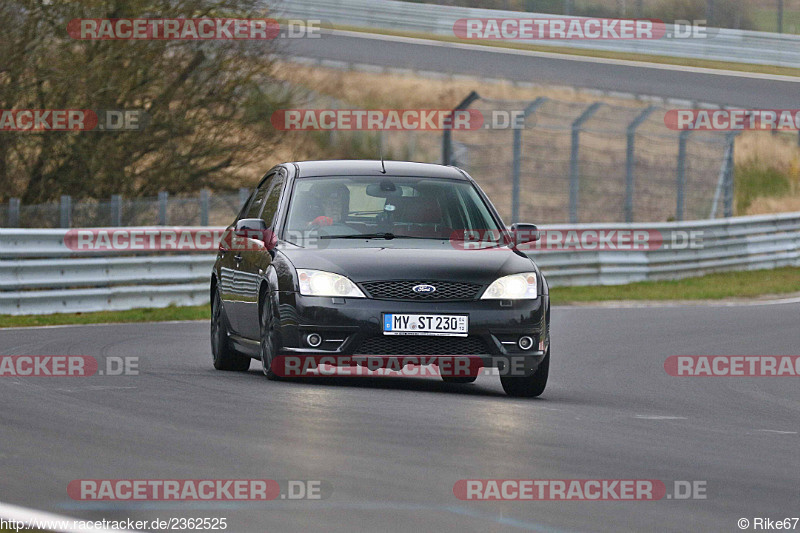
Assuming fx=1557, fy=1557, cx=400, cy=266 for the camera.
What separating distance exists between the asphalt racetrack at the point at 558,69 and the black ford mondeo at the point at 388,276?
28.6m

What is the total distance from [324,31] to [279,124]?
2051 cm

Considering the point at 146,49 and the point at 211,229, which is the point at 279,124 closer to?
the point at 146,49

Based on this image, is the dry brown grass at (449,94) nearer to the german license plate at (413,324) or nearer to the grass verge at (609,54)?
the grass verge at (609,54)

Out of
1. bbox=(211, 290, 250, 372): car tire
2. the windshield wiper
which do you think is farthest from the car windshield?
bbox=(211, 290, 250, 372): car tire

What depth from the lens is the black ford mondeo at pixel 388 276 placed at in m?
9.76

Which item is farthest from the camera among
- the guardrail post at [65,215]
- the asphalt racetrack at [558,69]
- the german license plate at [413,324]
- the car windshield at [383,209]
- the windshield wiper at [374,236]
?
the asphalt racetrack at [558,69]

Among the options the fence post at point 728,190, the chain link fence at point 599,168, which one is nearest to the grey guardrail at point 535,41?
the chain link fence at point 599,168

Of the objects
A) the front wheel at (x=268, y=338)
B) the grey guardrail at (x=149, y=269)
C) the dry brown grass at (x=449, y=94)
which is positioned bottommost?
the grey guardrail at (x=149, y=269)

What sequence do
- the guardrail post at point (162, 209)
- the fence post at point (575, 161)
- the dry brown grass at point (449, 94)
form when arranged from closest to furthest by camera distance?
the guardrail post at point (162, 209), the fence post at point (575, 161), the dry brown grass at point (449, 94)

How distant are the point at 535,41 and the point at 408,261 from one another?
3905cm

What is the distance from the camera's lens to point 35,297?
17.7 m

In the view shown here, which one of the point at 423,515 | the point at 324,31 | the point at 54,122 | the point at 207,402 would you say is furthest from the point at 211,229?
the point at 324,31

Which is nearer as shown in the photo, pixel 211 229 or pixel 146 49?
pixel 211 229

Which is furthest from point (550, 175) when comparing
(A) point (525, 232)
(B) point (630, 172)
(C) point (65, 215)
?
(A) point (525, 232)
